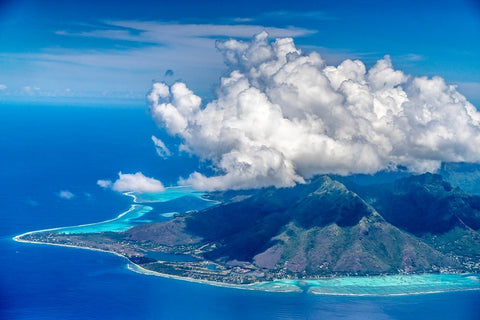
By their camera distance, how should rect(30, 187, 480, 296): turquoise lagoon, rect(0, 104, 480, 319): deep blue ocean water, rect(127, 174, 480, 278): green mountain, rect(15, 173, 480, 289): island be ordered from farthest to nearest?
1. rect(127, 174, 480, 278): green mountain
2. rect(15, 173, 480, 289): island
3. rect(30, 187, 480, 296): turquoise lagoon
4. rect(0, 104, 480, 319): deep blue ocean water

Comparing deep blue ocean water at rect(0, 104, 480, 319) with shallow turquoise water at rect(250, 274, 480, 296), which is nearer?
deep blue ocean water at rect(0, 104, 480, 319)

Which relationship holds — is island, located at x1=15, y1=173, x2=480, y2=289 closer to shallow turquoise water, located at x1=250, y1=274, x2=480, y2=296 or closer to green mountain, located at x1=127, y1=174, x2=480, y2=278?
green mountain, located at x1=127, y1=174, x2=480, y2=278

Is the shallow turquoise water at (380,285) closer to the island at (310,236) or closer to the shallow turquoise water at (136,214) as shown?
the island at (310,236)

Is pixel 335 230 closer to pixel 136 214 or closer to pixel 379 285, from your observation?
pixel 379 285

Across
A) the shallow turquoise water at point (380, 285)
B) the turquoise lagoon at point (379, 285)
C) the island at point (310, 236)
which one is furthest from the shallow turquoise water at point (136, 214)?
the shallow turquoise water at point (380, 285)

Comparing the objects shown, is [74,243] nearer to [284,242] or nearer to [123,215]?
[123,215]

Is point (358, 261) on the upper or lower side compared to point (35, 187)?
lower

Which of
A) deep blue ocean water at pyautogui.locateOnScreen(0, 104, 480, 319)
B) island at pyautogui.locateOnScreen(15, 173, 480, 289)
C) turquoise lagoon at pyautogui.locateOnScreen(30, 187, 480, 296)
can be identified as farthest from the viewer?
island at pyautogui.locateOnScreen(15, 173, 480, 289)

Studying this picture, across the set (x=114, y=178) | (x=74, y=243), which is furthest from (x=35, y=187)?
(x=74, y=243)

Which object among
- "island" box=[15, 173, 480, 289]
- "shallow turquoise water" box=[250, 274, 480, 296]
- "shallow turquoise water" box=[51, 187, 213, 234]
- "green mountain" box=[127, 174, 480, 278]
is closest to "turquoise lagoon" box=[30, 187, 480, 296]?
"shallow turquoise water" box=[250, 274, 480, 296]
